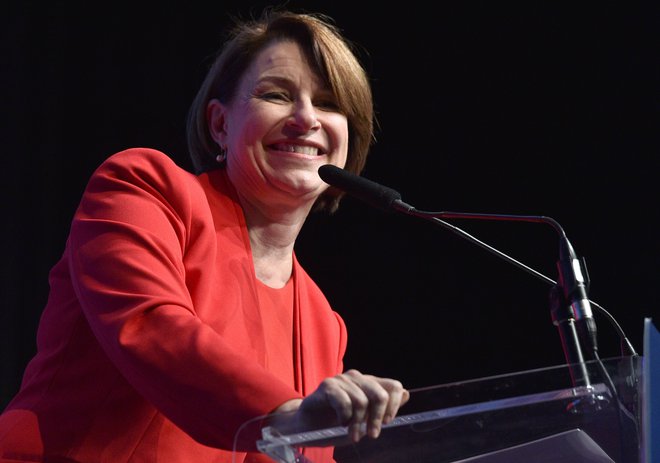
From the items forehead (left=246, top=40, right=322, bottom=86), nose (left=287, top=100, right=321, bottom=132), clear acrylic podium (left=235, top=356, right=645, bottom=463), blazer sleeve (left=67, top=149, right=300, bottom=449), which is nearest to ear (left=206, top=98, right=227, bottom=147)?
forehead (left=246, top=40, right=322, bottom=86)

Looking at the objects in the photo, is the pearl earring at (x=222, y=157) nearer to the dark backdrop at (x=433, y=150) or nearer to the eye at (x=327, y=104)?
the eye at (x=327, y=104)

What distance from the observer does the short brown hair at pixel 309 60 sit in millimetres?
1932

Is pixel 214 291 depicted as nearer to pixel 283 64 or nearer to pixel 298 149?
pixel 298 149

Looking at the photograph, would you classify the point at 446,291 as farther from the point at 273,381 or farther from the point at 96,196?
the point at 273,381

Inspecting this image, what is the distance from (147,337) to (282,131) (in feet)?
2.76

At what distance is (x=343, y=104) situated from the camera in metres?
1.95

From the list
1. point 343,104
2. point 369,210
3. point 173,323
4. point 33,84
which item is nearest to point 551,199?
point 369,210

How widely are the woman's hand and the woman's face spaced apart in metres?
1.00

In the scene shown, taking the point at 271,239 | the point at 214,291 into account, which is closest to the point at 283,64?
the point at 271,239

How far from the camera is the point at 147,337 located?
44.8 inches

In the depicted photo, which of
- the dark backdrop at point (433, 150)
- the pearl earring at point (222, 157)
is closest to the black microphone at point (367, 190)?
the pearl earring at point (222, 157)

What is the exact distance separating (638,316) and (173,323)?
230 cm

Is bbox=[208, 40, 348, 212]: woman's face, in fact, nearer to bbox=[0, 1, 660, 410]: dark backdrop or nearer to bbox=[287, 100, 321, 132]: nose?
bbox=[287, 100, 321, 132]: nose

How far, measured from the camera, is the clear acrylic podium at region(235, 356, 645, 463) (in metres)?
0.90
